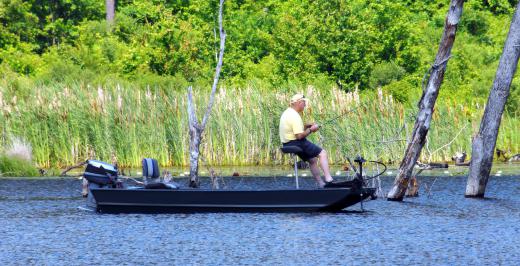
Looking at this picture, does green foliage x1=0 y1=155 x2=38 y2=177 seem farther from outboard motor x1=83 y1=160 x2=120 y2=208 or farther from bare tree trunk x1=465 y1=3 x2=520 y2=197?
bare tree trunk x1=465 y1=3 x2=520 y2=197

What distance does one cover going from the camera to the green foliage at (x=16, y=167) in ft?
95.0

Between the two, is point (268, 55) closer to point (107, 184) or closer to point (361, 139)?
point (361, 139)

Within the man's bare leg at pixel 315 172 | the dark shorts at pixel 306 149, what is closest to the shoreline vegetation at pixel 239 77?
the man's bare leg at pixel 315 172

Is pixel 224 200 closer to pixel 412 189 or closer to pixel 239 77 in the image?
pixel 412 189

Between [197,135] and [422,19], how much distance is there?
2731cm

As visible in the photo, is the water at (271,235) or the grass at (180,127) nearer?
the water at (271,235)

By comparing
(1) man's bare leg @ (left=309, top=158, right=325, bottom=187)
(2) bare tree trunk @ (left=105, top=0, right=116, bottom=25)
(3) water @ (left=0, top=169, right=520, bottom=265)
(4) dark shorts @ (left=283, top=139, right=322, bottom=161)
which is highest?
(2) bare tree trunk @ (left=105, top=0, right=116, bottom=25)

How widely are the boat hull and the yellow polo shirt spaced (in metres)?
0.93

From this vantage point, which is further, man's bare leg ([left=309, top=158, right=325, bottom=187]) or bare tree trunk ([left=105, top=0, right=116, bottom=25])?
bare tree trunk ([left=105, top=0, right=116, bottom=25])

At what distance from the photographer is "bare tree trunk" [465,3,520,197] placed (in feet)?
75.0

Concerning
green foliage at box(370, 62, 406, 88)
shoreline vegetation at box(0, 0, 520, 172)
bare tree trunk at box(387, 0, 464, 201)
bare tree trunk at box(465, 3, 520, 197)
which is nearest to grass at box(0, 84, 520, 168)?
shoreline vegetation at box(0, 0, 520, 172)

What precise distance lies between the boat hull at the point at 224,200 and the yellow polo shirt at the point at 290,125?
0.93m

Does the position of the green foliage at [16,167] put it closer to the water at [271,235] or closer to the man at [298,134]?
the water at [271,235]

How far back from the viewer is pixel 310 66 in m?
41.2
